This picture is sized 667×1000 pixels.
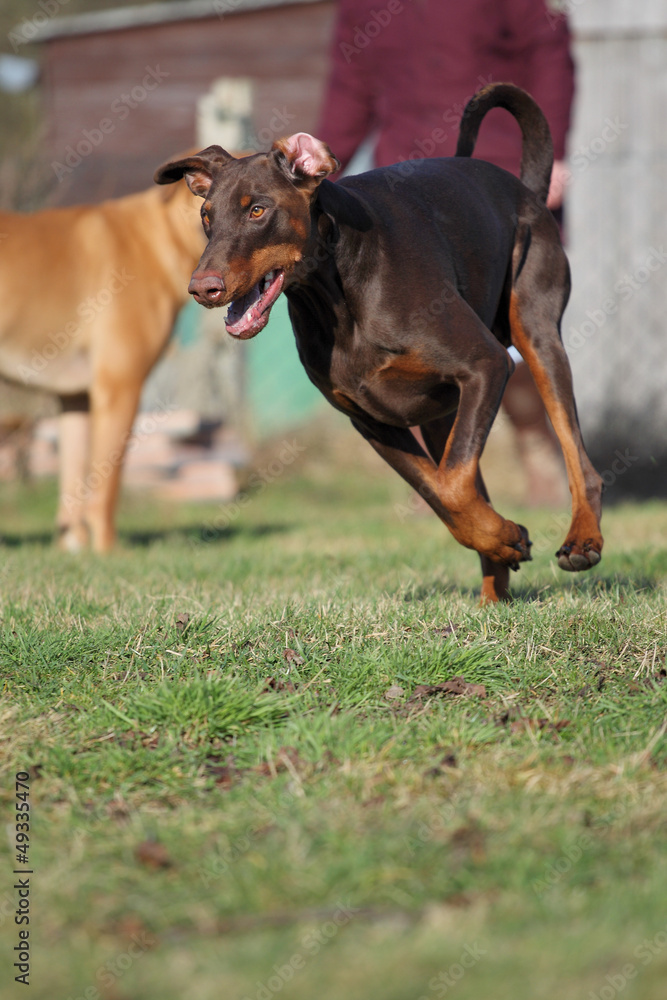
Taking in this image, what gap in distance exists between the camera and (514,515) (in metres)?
7.02

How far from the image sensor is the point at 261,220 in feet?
9.90

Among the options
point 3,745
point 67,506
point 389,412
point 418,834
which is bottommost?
point 67,506

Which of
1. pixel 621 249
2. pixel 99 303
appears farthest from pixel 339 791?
pixel 621 249

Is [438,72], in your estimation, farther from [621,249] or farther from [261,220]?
[621,249]

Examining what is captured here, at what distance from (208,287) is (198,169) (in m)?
0.70

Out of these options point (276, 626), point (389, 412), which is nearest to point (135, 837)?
point (276, 626)

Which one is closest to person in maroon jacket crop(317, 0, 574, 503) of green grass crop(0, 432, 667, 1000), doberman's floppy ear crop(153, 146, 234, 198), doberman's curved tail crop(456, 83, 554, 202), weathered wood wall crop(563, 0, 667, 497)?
doberman's curved tail crop(456, 83, 554, 202)

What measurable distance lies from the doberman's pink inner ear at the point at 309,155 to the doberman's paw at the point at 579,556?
1335 mm

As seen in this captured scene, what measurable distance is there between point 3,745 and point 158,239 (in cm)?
433

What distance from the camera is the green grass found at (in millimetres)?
1728

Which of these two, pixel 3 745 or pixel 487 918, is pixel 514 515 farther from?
pixel 487 918

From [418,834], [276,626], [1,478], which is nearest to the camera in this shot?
[418,834]

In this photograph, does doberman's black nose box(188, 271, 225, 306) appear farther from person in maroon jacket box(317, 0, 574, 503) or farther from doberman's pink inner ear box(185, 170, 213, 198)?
person in maroon jacket box(317, 0, 574, 503)

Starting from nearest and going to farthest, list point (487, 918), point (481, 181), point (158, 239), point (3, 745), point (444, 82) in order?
point (487, 918) → point (3, 745) → point (481, 181) → point (444, 82) → point (158, 239)
